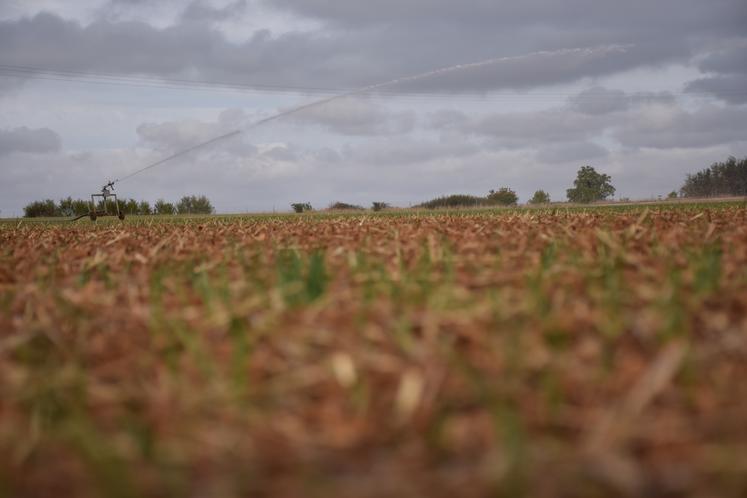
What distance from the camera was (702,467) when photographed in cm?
187

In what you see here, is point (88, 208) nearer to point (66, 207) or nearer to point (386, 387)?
point (66, 207)

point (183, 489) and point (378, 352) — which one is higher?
point (378, 352)

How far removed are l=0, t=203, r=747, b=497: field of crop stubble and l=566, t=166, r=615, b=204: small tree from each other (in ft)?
398

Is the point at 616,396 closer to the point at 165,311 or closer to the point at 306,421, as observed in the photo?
the point at 306,421

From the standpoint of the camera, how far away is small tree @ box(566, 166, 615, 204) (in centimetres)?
12050

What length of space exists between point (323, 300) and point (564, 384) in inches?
57.7

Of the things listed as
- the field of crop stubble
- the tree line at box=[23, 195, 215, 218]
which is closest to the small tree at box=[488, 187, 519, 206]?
the tree line at box=[23, 195, 215, 218]

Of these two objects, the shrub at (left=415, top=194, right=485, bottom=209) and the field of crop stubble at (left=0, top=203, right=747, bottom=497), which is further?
the shrub at (left=415, top=194, right=485, bottom=209)

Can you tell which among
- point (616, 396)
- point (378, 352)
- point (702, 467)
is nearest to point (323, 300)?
point (378, 352)

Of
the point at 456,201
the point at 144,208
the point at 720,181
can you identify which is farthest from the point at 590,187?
the point at 144,208

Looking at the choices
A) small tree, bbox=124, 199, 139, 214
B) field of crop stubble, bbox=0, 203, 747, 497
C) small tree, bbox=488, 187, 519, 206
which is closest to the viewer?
field of crop stubble, bbox=0, 203, 747, 497

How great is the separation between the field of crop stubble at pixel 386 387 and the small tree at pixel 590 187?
12124 cm

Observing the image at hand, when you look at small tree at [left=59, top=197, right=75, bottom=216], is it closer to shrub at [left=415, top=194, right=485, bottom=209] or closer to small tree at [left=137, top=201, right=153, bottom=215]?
small tree at [left=137, top=201, right=153, bottom=215]

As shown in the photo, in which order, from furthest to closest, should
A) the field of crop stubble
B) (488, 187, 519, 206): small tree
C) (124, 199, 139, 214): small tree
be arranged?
(488, 187, 519, 206): small tree, (124, 199, 139, 214): small tree, the field of crop stubble
